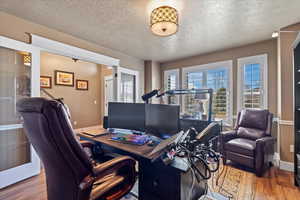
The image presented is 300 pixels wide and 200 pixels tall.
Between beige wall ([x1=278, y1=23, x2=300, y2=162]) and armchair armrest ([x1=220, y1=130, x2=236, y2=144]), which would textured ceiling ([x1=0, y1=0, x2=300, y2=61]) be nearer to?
beige wall ([x1=278, y1=23, x2=300, y2=162])

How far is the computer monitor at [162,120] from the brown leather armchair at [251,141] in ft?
5.74

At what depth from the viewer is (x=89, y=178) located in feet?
3.14

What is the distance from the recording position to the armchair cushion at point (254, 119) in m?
2.88

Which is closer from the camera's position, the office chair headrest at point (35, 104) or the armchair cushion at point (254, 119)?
the office chair headrest at point (35, 104)

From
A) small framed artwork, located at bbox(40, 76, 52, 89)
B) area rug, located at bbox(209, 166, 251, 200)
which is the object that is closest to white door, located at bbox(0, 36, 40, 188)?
small framed artwork, located at bbox(40, 76, 52, 89)

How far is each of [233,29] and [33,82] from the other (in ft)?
11.5

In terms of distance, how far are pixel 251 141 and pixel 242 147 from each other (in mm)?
338

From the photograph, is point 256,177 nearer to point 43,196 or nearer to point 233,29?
point 233,29

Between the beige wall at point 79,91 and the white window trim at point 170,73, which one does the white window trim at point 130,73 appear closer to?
the white window trim at point 170,73

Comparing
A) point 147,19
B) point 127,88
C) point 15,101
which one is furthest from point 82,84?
point 147,19

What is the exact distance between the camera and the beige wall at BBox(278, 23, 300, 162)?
8.49 feet

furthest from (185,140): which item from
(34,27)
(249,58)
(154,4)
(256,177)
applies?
(249,58)

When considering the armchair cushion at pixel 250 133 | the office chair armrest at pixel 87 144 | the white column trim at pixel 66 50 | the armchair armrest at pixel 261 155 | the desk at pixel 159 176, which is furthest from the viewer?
the armchair cushion at pixel 250 133

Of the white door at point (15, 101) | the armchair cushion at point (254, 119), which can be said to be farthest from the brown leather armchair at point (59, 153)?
the armchair cushion at point (254, 119)
